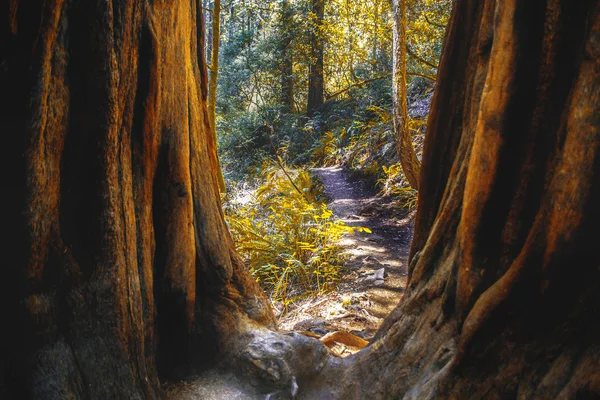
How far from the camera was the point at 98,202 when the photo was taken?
73.9 inches

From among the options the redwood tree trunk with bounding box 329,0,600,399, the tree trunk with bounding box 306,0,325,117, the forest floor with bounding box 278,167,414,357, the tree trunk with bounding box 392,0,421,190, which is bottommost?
the forest floor with bounding box 278,167,414,357

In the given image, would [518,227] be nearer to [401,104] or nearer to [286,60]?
[401,104]

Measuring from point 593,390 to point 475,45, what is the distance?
5.48 feet

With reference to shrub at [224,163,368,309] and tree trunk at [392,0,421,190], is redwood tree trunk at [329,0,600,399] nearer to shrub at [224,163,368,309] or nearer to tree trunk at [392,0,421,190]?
shrub at [224,163,368,309]

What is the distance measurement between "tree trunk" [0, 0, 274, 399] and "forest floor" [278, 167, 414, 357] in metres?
1.37

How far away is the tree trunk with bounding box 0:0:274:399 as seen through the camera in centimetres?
162

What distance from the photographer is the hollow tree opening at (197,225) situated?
147cm

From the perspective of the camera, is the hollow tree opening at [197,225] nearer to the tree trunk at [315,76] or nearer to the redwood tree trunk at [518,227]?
the redwood tree trunk at [518,227]

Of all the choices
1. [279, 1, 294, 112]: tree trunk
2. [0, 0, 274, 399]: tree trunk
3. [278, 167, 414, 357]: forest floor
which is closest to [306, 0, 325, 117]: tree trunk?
[279, 1, 294, 112]: tree trunk

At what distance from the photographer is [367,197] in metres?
9.24

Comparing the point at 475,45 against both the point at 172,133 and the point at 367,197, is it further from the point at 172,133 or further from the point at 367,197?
the point at 367,197

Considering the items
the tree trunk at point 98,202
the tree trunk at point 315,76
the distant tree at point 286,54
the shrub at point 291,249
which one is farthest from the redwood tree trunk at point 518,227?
the distant tree at point 286,54

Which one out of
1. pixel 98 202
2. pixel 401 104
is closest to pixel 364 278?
pixel 401 104

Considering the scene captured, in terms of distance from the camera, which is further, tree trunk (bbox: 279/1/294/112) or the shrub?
tree trunk (bbox: 279/1/294/112)
